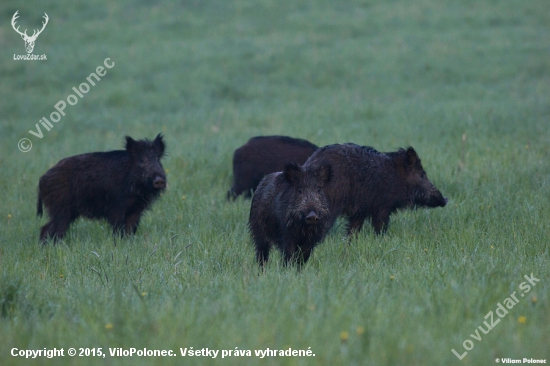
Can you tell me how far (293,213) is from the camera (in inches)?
215

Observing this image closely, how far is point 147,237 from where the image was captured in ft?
22.1

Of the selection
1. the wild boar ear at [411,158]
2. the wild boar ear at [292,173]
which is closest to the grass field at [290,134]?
the wild boar ear at [411,158]

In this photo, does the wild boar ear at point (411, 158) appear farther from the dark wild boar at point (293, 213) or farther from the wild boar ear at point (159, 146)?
the wild boar ear at point (159, 146)

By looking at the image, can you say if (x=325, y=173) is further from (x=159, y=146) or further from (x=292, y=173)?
(x=159, y=146)

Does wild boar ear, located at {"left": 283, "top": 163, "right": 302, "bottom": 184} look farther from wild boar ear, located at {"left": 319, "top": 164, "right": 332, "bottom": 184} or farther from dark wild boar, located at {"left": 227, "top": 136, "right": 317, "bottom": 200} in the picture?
dark wild boar, located at {"left": 227, "top": 136, "right": 317, "bottom": 200}

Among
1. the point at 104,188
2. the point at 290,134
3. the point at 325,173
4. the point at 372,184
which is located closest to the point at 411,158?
the point at 372,184

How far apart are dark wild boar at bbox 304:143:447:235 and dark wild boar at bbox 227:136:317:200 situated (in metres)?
1.42

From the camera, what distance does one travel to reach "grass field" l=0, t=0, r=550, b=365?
3.73 meters

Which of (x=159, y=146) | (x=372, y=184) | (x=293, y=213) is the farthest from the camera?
(x=159, y=146)

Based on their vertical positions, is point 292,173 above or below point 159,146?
above

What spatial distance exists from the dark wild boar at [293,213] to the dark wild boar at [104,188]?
2192 millimetres

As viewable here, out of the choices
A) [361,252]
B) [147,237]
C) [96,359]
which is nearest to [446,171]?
[361,252]

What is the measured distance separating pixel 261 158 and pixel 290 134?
3201 millimetres

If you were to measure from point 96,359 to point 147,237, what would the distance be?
3.42 m
